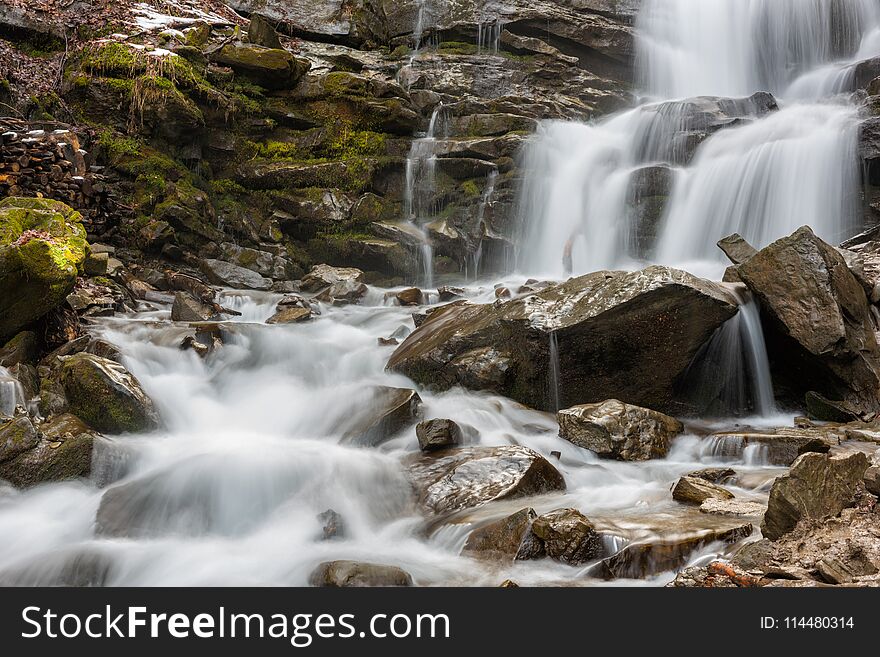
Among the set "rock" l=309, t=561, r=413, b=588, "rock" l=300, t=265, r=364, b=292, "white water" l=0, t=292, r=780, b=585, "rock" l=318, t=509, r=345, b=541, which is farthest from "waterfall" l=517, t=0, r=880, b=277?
"rock" l=309, t=561, r=413, b=588

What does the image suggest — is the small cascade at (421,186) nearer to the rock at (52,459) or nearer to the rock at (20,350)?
the rock at (20,350)

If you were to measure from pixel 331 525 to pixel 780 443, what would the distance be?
12.9 ft

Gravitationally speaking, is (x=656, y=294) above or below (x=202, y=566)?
above

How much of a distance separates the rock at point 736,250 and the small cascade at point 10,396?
318 inches

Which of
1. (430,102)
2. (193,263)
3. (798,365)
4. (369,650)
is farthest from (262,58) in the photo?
(369,650)

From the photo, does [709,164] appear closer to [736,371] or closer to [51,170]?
[736,371]

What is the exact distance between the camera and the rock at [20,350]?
6.10m

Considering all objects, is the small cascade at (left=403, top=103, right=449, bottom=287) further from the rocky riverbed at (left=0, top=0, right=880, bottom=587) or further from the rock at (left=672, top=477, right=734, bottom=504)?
the rock at (left=672, top=477, right=734, bottom=504)

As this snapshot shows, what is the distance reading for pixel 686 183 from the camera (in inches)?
501

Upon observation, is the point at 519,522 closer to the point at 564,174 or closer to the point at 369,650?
the point at 369,650

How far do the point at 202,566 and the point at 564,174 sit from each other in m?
12.1

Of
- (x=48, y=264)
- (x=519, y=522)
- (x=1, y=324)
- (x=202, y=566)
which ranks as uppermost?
(x=48, y=264)

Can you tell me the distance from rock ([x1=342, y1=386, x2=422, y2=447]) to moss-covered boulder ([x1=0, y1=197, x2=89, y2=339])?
10.9ft

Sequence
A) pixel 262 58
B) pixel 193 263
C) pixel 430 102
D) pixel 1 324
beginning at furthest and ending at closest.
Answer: pixel 430 102 → pixel 262 58 → pixel 193 263 → pixel 1 324
